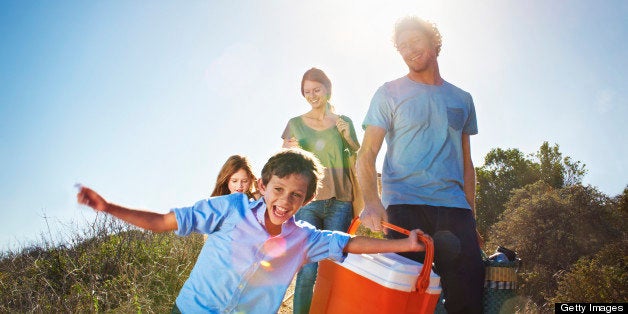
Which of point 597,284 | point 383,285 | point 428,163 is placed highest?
point 428,163

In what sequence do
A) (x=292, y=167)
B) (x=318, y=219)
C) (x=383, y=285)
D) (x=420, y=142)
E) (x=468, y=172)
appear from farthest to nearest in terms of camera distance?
(x=318, y=219), (x=468, y=172), (x=420, y=142), (x=292, y=167), (x=383, y=285)

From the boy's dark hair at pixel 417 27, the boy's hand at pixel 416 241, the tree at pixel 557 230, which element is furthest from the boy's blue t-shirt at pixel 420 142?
the tree at pixel 557 230

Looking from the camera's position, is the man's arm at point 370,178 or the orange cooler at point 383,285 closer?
the orange cooler at point 383,285

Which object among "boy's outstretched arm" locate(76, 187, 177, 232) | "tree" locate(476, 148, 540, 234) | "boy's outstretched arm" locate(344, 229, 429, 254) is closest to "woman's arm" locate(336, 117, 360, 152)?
"boy's outstretched arm" locate(344, 229, 429, 254)

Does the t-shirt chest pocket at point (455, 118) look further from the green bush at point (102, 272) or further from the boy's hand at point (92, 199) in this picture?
the green bush at point (102, 272)

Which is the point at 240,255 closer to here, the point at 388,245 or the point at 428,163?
the point at 388,245

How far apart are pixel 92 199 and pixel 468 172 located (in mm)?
2016


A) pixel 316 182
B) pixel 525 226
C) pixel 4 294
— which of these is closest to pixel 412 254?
pixel 316 182

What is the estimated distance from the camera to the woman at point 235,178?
4.20m

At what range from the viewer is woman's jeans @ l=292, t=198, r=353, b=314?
3.53 m

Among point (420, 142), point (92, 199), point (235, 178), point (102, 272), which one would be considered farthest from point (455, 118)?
point (102, 272)

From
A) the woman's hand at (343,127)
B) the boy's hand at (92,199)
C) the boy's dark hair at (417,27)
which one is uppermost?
the boy's dark hair at (417,27)

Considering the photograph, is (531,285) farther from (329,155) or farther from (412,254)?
(412,254)

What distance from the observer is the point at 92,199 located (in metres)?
1.74
